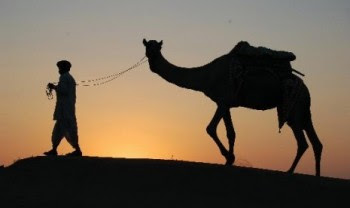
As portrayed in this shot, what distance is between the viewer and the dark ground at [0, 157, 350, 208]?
14672 mm

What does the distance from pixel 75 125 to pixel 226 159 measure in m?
3.81

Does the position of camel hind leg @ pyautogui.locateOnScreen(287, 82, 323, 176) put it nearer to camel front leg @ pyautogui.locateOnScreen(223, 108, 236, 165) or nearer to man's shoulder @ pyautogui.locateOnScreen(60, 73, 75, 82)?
camel front leg @ pyautogui.locateOnScreen(223, 108, 236, 165)

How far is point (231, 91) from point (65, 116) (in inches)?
161

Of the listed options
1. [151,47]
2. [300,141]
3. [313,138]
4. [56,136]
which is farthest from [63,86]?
[313,138]

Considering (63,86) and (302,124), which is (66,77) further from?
(302,124)

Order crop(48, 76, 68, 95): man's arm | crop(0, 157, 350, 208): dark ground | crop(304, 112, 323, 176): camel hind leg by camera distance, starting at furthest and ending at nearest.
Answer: crop(304, 112, 323, 176): camel hind leg
crop(48, 76, 68, 95): man's arm
crop(0, 157, 350, 208): dark ground

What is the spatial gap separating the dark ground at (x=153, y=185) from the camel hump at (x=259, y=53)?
9.88 feet

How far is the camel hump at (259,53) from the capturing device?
18781mm

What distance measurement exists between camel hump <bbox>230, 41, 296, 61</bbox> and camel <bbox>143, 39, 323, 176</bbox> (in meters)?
0.24

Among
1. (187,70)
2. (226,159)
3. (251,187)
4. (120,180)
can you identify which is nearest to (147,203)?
(120,180)

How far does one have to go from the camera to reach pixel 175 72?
1955 centimetres

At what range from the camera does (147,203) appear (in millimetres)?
14414

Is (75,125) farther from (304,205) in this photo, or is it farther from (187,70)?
(304,205)

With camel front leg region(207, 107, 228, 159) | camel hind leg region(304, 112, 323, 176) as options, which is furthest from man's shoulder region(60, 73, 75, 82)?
camel hind leg region(304, 112, 323, 176)
